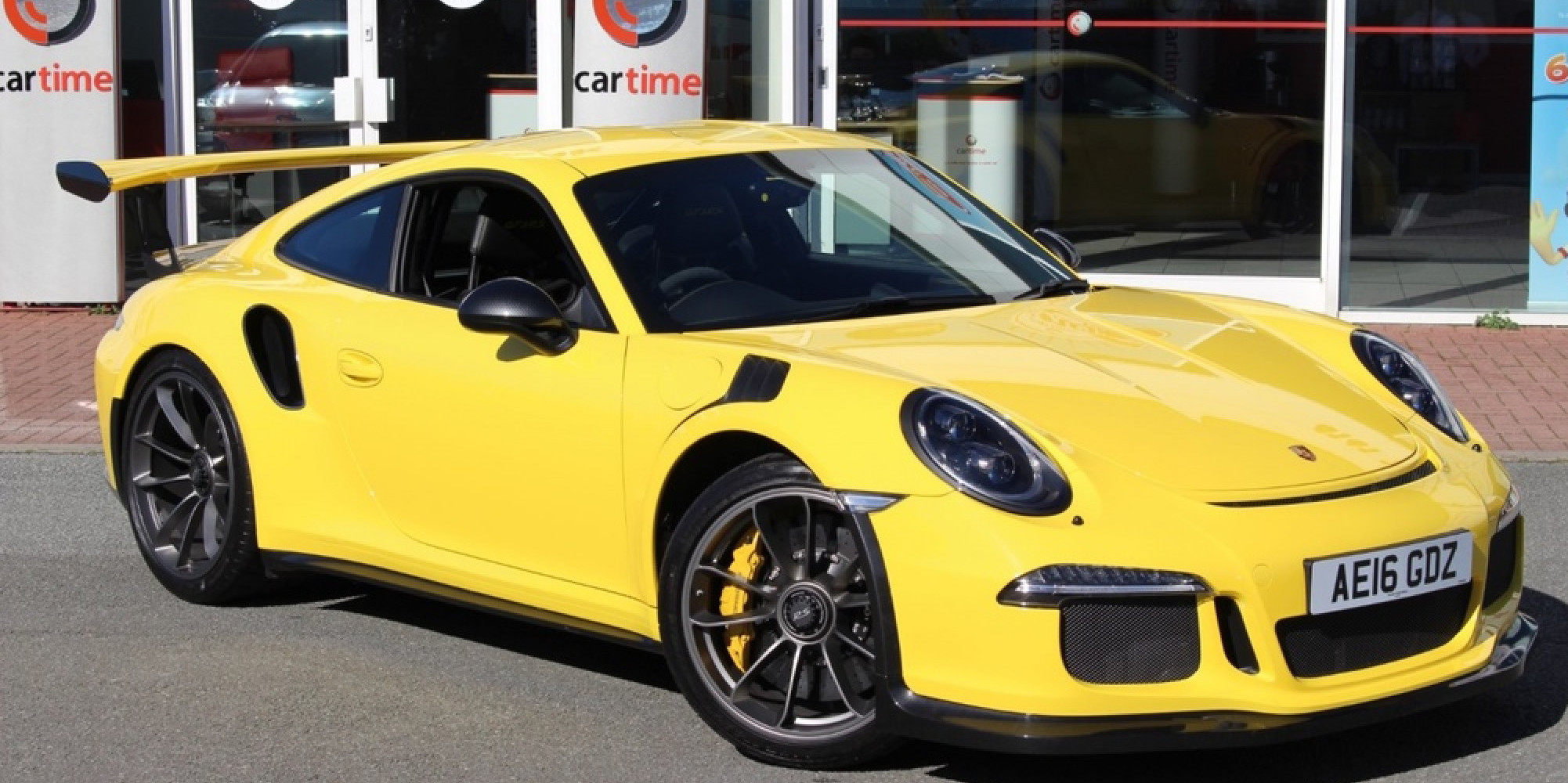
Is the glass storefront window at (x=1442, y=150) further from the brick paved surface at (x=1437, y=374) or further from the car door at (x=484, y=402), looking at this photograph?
the car door at (x=484, y=402)

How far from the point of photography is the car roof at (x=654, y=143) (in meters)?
5.40

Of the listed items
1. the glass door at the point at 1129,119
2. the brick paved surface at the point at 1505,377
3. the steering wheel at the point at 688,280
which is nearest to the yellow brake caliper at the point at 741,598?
the steering wheel at the point at 688,280

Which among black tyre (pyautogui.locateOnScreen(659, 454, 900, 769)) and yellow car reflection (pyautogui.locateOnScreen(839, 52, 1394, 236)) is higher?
yellow car reflection (pyautogui.locateOnScreen(839, 52, 1394, 236))

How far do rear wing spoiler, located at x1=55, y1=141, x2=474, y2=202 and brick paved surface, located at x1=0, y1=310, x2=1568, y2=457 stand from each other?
2.57m

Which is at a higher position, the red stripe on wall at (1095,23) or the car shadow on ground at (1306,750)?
the red stripe on wall at (1095,23)

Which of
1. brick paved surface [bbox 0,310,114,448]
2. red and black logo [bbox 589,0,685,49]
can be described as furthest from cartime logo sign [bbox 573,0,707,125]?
brick paved surface [bbox 0,310,114,448]

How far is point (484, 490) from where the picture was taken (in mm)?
5082

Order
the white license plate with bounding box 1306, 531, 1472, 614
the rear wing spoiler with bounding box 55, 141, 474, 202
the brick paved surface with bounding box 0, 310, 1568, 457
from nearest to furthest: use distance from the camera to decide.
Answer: the white license plate with bounding box 1306, 531, 1472, 614 < the rear wing spoiler with bounding box 55, 141, 474, 202 < the brick paved surface with bounding box 0, 310, 1568, 457

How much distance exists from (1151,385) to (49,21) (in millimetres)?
9188

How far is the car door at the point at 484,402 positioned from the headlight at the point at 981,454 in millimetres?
806

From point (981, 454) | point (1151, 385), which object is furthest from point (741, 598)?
point (1151, 385)

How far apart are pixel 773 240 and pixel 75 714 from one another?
2.02m

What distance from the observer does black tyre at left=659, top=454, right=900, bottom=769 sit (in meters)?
4.32

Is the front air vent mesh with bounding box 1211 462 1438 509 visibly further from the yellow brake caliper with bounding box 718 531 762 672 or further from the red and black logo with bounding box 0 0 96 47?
the red and black logo with bounding box 0 0 96 47
